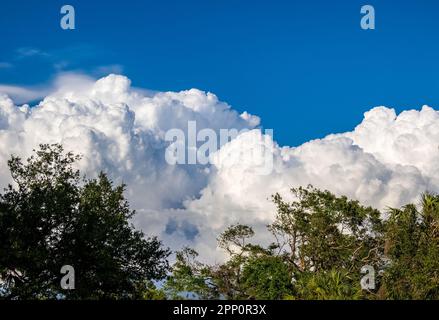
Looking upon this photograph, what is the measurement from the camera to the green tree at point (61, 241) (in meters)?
40.0

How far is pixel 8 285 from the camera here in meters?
40.8

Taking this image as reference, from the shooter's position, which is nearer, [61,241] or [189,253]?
[61,241]

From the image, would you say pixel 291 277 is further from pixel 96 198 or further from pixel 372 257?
pixel 96 198

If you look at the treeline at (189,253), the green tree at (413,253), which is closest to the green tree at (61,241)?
the treeline at (189,253)

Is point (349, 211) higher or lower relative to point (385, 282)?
higher

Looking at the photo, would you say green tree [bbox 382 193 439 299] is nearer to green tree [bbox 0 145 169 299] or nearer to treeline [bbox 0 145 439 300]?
treeline [bbox 0 145 439 300]

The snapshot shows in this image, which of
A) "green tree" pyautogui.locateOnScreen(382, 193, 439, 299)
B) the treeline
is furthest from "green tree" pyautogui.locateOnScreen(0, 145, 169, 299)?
"green tree" pyautogui.locateOnScreen(382, 193, 439, 299)

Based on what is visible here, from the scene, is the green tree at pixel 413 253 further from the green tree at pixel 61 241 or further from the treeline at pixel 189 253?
the green tree at pixel 61 241

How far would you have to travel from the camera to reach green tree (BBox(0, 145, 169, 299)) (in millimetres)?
40031

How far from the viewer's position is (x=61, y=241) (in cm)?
4241
